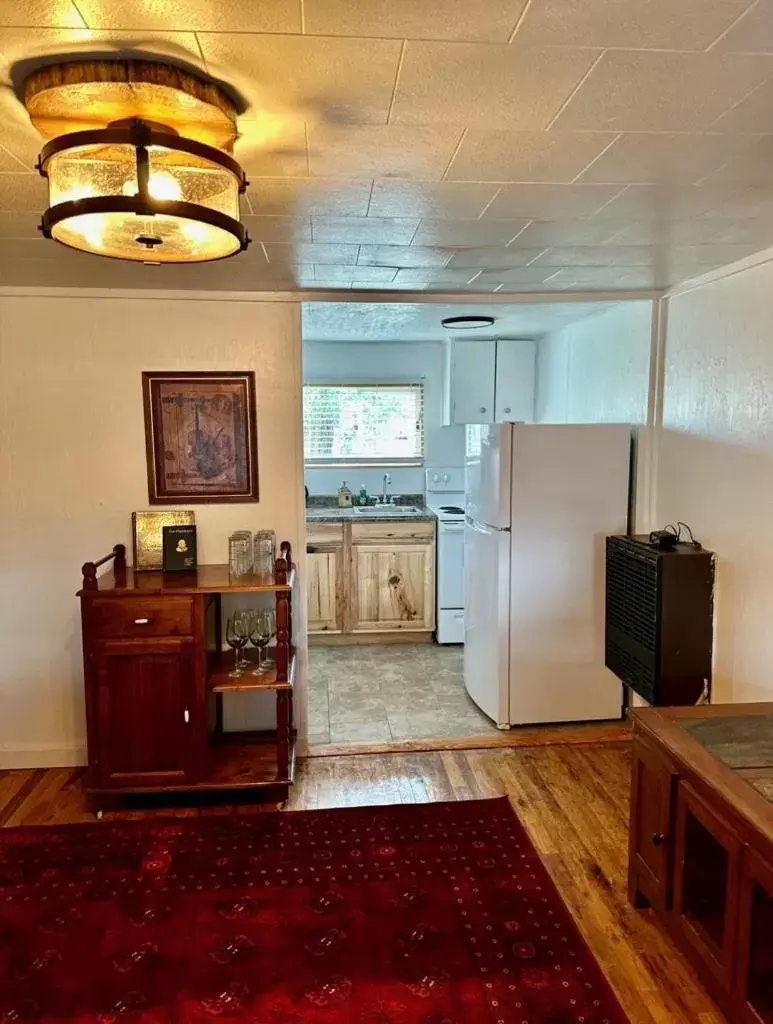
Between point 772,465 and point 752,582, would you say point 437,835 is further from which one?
point 772,465

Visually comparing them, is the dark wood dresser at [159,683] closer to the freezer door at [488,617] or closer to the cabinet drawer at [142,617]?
the cabinet drawer at [142,617]

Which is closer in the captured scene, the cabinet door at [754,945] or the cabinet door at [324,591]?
the cabinet door at [754,945]

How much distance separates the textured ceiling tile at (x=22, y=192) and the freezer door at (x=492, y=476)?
213 cm

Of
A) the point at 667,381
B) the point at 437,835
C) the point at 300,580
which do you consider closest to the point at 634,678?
the point at 437,835

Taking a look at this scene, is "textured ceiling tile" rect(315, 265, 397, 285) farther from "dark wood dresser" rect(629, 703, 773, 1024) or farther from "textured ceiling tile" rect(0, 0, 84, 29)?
"dark wood dresser" rect(629, 703, 773, 1024)

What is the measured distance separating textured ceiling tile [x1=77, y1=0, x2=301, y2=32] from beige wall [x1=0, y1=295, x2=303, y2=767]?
2.00 metres

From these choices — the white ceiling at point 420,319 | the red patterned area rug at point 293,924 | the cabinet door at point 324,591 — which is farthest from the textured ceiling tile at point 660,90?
the cabinet door at point 324,591

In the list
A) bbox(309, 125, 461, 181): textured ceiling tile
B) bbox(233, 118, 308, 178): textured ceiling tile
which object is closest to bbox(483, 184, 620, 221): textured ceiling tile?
bbox(309, 125, 461, 181): textured ceiling tile

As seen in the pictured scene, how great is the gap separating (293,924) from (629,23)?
239 centimetres

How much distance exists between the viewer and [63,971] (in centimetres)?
193

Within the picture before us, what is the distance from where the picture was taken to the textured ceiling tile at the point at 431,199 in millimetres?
1803

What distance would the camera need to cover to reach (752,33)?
113cm

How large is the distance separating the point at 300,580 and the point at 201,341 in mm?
1187

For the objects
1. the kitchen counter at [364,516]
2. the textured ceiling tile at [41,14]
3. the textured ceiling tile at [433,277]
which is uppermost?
the textured ceiling tile at [433,277]
